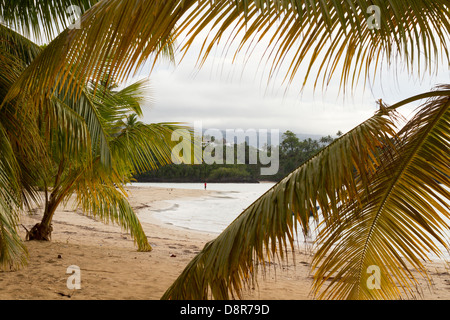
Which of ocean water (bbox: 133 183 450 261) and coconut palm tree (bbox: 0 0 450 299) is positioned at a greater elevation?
coconut palm tree (bbox: 0 0 450 299)

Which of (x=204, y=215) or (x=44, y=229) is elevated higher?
(x=44, y=229)

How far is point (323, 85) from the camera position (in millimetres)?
1693

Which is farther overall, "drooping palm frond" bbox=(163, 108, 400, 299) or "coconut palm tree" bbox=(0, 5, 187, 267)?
"coconut palm tree" bbox=(0, 5, 187, 267)

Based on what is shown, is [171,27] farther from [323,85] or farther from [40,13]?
[40,13]

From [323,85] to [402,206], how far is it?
3.42 ft

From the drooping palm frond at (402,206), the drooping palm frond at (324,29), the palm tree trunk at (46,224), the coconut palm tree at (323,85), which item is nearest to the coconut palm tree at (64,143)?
the palm tree trunk at (46,224)

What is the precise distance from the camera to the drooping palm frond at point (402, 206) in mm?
2256

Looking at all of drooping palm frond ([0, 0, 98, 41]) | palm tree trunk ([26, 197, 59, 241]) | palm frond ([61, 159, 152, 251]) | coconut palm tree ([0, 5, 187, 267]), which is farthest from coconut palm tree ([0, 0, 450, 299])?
palm tree trunk ([26, 197, 59, 241])

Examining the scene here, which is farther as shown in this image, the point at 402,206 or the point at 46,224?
the point at 46,224

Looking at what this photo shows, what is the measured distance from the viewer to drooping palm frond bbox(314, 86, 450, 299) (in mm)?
2256

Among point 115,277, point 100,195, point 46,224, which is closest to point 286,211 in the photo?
point 115,277

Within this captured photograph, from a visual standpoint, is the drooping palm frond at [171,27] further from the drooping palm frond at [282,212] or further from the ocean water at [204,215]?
the ocean water at [204,215]

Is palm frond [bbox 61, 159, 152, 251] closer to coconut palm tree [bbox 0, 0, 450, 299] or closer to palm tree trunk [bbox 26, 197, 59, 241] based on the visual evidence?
palm tree trunk [bbox 26, 197, 59, 241]
